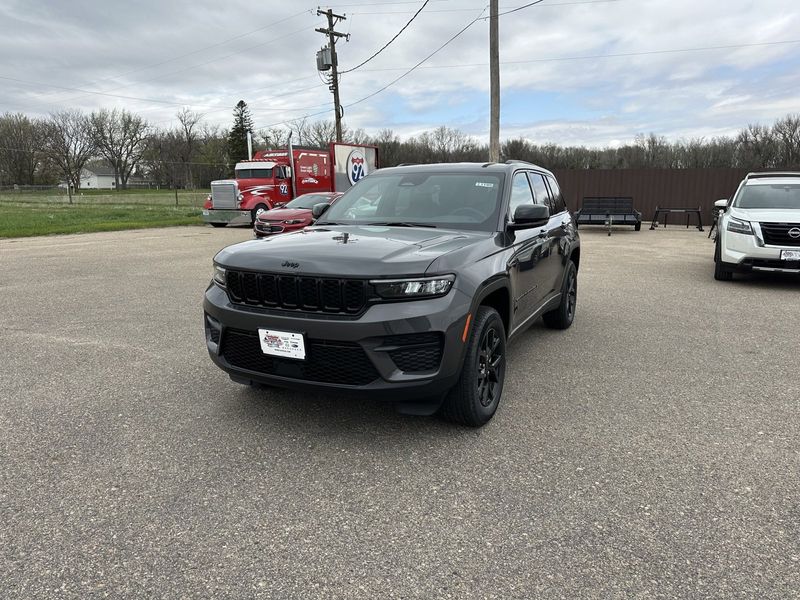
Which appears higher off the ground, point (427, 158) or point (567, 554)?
point (427, 158)

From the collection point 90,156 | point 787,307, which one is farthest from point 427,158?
point 787,307

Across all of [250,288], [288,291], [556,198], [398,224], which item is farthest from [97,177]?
[288,291]

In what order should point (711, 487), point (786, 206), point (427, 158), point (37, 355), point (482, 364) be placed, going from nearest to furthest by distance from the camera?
point (711, 487)
point (482, 364)
point (37, 355)
point (786, 206)
point (427, 158)

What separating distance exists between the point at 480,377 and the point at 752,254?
665 cm

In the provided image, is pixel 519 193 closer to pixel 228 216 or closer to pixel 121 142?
pixel 228 216

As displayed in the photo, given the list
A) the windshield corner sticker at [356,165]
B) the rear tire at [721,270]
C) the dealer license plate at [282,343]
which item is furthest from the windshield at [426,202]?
the windshield corner sticker at [356,165]

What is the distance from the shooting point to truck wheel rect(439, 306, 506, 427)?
320 cm

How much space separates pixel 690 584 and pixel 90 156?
87.6 meters

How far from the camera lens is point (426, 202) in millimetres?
4348

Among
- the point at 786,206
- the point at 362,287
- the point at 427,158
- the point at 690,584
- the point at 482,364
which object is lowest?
the point at 690,584

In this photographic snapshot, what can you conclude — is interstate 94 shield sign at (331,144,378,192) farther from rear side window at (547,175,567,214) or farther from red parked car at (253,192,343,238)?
rear side window at (547,175,567,214)

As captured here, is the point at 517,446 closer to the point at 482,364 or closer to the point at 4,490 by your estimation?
the point at 482,364

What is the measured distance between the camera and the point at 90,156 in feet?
249

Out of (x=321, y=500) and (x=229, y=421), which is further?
(x=229, y=421)
